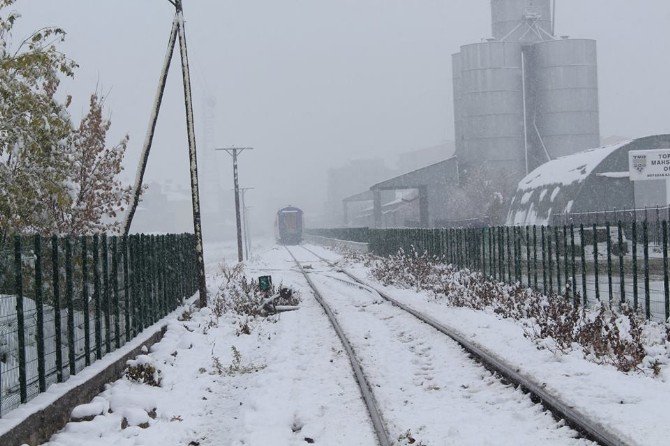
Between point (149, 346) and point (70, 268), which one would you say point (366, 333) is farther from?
point (70, 268)

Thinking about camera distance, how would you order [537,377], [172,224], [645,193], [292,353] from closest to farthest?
[537,377] → [292,353] → [645,193] → [172,224]

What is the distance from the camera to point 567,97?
213 ft

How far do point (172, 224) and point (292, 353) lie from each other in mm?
140396

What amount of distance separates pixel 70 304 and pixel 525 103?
62945 millimetres

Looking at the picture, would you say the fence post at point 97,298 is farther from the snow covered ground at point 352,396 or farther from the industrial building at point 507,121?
the industrial building at point 507,121

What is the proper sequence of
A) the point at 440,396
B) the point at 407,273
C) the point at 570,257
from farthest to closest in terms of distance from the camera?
the point at 407,273 < the point at 570,257 < the point at 440,396

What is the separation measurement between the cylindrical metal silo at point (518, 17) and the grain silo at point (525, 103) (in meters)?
3.44

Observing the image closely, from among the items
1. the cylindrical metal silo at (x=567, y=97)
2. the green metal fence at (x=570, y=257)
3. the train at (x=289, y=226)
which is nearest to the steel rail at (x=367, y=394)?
the green metal fence at (x=570, y=257)

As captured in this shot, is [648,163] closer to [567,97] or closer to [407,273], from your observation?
[407,273]

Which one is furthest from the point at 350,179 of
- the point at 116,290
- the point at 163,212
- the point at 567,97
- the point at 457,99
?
the point at 116,290

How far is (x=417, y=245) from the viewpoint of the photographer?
102 feet

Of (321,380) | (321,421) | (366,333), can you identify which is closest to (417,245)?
(366,333)

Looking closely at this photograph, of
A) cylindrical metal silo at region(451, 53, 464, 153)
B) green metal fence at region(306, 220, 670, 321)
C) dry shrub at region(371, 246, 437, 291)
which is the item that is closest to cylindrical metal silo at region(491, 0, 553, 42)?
cylindrical metal silo at region(451, 53, 464, 153)

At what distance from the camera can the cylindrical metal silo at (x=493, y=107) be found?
211ft
